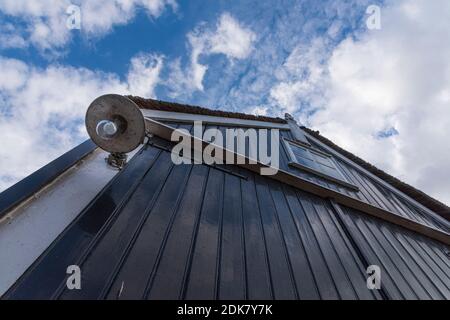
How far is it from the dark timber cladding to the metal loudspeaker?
315mm

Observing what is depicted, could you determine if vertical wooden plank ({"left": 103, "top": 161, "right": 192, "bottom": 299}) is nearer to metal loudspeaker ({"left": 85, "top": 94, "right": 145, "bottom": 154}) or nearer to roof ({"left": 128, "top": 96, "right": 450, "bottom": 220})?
metal loudspeaker ({"left": 85, "top": 94, "right": 145, "bottom": 154})

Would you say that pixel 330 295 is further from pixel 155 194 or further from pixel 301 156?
pixel 301 156

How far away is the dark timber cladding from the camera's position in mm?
1438

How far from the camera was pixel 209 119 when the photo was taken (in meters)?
4.91

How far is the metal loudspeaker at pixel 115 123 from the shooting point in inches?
80.9

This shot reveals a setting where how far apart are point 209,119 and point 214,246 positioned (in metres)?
3.30

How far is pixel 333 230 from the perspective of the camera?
3.02 metres

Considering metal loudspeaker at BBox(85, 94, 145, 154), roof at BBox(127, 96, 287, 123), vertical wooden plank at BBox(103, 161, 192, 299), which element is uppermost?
roof at BBox(127, 96, 287, 123)

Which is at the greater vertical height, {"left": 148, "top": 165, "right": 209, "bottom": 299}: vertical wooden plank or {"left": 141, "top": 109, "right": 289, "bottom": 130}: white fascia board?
{"left": 141, "top": 109, "right": 289, "bottom": 130}: white fascia board

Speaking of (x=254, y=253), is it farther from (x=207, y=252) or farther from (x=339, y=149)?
(x=339, y=149)

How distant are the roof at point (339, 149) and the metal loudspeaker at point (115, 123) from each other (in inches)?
72.8

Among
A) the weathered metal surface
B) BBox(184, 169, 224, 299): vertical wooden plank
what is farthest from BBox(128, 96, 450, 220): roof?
BBox(184, 169, 224, 299): vertical wooden plank

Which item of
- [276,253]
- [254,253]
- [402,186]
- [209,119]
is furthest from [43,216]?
[402,186]

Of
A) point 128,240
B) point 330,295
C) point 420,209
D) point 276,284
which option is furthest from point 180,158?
point 420,209
